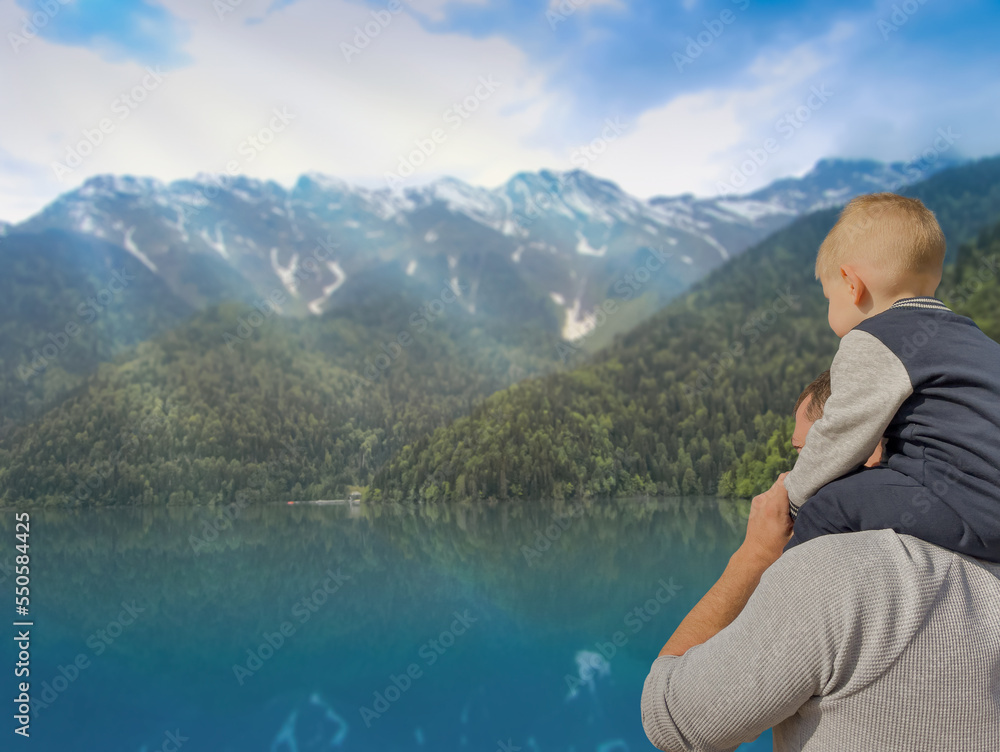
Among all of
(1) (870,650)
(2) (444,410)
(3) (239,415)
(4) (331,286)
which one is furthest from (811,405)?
(4) (331,286)

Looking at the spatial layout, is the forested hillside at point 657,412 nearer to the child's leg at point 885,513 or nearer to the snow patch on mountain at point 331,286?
the child's leg at point 885,513

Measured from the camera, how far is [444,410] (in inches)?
2261

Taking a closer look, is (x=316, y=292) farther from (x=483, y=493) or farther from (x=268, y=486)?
(x=483, y=493)

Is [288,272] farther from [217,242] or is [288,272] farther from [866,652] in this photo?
[866,652]

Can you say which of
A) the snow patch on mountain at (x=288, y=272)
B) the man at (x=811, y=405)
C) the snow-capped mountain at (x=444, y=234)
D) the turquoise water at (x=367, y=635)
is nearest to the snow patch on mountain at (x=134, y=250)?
the snow-capped mountain at (x=444, y=234)

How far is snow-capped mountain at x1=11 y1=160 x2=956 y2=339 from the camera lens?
382 ft

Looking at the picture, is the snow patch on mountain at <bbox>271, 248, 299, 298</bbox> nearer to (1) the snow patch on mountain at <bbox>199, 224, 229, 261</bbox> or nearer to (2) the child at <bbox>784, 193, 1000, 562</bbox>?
(1) the snow patch on mountain at <bbox>199, 224, 229, 261</bbox>

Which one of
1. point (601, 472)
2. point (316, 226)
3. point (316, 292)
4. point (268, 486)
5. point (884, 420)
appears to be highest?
point (316, 226)

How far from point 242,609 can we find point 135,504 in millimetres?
35278

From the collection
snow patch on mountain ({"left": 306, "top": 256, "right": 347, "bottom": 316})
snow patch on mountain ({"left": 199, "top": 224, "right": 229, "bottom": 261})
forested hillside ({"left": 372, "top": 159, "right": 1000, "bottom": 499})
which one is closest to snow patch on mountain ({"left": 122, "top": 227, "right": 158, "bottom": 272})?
snow patch on mountain ({"left": 199, "top": 224, "right": 229, "bottom": 261})

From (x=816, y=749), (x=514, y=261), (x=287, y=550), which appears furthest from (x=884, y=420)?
(x=514, y=261)

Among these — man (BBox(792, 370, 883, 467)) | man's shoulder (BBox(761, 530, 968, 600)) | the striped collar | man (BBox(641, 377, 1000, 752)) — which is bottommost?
man (BBox(641, 377, 1000, 752))

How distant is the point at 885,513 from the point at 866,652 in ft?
0.45

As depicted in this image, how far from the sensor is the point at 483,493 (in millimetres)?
41031
